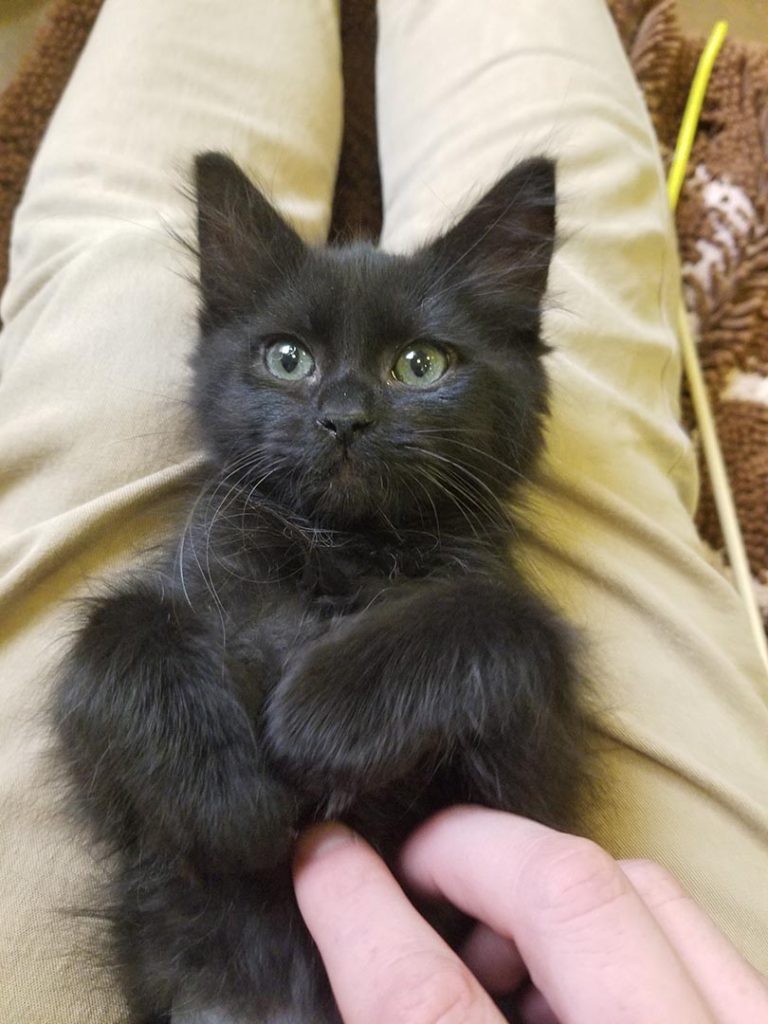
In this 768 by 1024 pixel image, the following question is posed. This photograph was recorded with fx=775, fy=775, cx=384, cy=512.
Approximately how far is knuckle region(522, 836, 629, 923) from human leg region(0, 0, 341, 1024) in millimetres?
593

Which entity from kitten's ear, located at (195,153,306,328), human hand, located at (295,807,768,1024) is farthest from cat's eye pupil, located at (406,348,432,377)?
human hand, located at (295,807,768,1024)

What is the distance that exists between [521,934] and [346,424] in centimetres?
51

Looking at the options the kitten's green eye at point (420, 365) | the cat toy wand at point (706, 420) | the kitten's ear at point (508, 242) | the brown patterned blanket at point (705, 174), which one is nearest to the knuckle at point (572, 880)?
the kitten's green eye at point (420, 365)

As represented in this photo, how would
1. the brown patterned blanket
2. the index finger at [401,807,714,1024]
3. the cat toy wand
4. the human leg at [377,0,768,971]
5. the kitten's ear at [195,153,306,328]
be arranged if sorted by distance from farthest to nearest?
1. the brown patterned blanket
2. the cat toy wand
3. the kitten's ear at [195,153,306,328]
4. the human leg at [377,0,768,971]
5. the index finger at [401,807,714,1024]

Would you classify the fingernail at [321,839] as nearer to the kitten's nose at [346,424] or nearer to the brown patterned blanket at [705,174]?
the kitten's nose at [346,424]

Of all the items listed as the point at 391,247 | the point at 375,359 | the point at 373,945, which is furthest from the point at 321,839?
the point at 391,247

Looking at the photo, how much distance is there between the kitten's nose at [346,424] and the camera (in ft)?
2.77

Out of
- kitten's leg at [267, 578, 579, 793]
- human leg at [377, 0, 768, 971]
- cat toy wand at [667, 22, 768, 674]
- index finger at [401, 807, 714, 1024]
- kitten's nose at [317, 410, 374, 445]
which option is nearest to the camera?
index finger at [401, 807, 714, 1024]

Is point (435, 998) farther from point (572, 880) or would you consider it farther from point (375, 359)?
point (375, 359)

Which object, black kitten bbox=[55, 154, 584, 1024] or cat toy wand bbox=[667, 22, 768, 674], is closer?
black kitten bbox=[55, 154, 584, 1024]

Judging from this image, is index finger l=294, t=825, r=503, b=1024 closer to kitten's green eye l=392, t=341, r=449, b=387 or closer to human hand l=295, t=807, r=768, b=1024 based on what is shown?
human hand l=295, t=807, r=768, b=1024

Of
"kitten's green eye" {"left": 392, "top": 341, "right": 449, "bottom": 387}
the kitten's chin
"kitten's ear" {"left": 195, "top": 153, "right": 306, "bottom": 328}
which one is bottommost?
the kitten's chin

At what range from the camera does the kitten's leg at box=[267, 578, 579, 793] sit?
0.72m

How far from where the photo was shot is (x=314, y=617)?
0.89 metres
